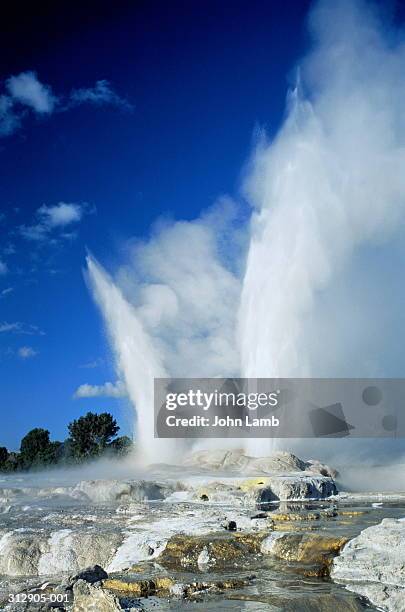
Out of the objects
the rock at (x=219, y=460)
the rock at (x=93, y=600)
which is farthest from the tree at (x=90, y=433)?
the rock at (x=93, y=600)

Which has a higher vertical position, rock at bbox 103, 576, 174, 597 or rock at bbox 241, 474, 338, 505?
rock at bbox 241, 474, 338, 505

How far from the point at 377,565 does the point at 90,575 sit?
6.28 m

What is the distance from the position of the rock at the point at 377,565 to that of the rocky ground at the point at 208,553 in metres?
0.02

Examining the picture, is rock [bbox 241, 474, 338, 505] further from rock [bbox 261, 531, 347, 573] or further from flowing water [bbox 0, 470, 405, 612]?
rock [bbox 261, 531, 347, 573]

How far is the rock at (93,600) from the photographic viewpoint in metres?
10.4

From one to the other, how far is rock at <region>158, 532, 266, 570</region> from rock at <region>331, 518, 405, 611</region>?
2387 mm

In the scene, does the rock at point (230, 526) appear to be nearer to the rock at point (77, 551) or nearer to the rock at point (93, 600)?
the rock at point (77, 551)

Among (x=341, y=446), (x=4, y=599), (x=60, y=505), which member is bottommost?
(x=4, y=599)

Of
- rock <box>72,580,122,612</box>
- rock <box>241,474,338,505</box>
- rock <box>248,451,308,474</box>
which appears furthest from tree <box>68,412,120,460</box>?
rock <box>72,580,122,612</box>

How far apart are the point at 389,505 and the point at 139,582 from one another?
1322 cm

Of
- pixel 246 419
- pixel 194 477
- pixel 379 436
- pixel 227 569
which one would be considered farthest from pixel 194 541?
pixel 379 436

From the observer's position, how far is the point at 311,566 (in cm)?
1342

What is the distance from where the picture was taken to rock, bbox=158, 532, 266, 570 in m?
14.3

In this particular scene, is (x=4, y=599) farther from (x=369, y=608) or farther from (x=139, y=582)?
(x=369, y=608)
